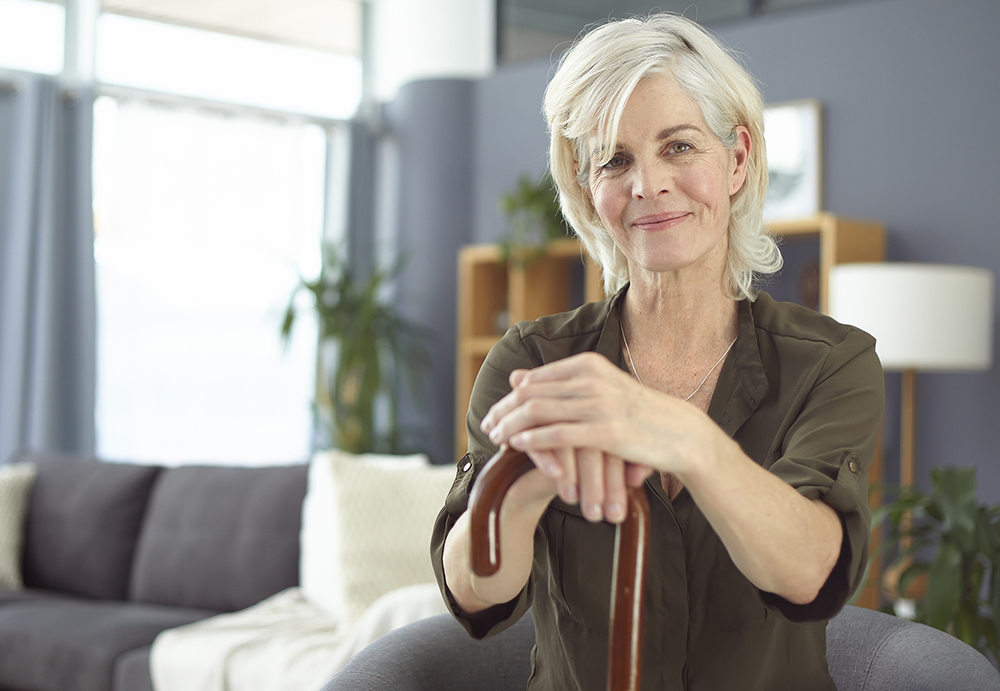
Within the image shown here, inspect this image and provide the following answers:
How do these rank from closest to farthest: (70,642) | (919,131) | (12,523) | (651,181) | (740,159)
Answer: (651,181), (740,159), (70,642), (12,523), (919,131)

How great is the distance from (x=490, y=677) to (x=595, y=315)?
523mm

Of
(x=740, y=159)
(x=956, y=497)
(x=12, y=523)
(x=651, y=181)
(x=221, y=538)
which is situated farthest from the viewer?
(x=12, y=523)

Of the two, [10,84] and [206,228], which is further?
[206,228]

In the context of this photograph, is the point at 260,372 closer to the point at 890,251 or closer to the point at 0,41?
the point at 0,41

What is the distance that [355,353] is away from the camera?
524 centimetres

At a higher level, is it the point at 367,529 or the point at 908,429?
the point at 908,429

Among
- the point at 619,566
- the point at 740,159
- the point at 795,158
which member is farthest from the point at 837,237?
the point at 619,566

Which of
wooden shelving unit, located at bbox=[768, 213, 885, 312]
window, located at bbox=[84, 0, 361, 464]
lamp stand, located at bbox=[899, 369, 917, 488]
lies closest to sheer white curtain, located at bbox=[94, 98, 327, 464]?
window, located at bbox=[84, 0, 361, 464]

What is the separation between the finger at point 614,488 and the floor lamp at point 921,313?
2640mm

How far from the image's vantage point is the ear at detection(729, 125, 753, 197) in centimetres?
125

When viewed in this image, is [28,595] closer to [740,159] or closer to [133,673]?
[133,673]

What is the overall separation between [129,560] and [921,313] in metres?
2.78

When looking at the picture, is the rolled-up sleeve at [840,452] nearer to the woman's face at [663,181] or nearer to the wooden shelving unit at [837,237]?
the woman's face at [663,181]

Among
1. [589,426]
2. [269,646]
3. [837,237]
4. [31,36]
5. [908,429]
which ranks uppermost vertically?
[31,36]
